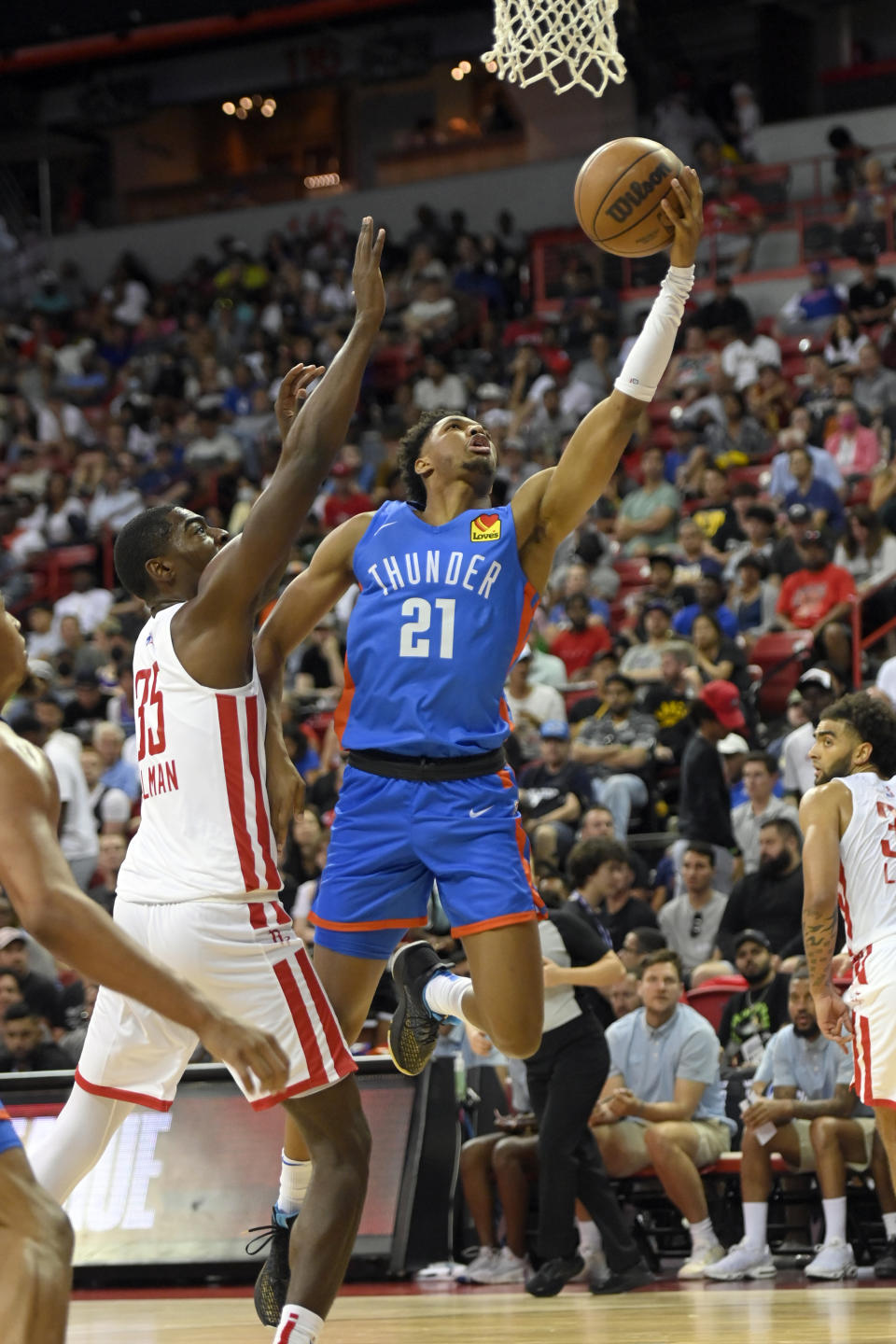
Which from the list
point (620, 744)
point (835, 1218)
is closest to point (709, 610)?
point (620, 744)

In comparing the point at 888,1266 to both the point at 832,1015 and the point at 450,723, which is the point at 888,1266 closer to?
the point at 832,1015

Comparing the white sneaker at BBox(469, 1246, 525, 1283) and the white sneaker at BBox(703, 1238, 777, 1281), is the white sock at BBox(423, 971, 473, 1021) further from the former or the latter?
the white sneaker at BBox(469, 1246, 525, 1283)

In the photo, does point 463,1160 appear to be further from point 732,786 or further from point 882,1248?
point 732,786

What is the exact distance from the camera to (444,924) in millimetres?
10523

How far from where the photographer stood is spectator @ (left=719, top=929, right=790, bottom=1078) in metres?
8.98

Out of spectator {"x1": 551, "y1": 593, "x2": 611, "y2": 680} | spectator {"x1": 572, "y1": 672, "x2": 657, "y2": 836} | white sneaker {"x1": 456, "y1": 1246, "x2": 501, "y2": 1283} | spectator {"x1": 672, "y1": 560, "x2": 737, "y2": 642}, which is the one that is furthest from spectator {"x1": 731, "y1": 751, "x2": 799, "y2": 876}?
white sneaker {"x1": 456, "y1": 1246, "x2": 501, "y2": 1283}

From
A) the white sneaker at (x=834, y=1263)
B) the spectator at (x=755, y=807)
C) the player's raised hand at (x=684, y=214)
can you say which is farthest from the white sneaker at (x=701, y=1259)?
the player's raised hand at (x=684, y=214)

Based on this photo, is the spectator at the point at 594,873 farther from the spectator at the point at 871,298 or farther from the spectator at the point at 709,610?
the spectator at the point at 871,298

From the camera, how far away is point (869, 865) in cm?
633

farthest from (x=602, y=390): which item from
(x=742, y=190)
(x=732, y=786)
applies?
(x=732, y=786)

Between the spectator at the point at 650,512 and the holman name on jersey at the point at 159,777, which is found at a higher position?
the spectator at the point at 650,512

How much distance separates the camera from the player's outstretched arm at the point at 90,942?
3.30m

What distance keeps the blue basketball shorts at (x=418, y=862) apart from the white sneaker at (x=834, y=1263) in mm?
3420

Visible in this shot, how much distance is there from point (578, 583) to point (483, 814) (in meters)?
9.03
